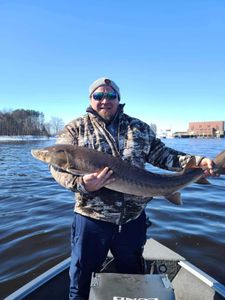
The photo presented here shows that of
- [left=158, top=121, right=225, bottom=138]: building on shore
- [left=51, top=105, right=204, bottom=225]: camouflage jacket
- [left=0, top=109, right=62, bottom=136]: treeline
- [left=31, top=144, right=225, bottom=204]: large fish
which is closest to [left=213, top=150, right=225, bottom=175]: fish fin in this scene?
[left=31, top=144, right=225, bottom=204]: large fish

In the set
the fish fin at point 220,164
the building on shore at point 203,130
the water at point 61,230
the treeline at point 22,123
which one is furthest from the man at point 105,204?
the building on shore at point 203,130

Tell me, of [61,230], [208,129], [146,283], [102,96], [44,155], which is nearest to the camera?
[146,283]

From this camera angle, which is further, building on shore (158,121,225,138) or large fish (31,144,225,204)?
building on shore (158,121,225,138)

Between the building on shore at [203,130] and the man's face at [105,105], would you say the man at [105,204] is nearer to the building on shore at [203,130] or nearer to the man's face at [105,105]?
the man's face at [105,105]

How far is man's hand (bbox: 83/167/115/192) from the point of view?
345 cm

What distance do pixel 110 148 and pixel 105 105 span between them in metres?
0.49

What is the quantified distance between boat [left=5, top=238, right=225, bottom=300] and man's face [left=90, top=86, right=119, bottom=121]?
175 cm

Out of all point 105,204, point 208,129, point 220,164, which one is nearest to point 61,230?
point 105,204

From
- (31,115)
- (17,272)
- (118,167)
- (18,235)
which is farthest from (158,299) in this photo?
(31,115)

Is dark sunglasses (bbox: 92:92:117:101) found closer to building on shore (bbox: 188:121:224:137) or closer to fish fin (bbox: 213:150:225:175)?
fish fin (bbox: 213:150:225:175)

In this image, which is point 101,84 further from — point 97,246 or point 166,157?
point 97,246

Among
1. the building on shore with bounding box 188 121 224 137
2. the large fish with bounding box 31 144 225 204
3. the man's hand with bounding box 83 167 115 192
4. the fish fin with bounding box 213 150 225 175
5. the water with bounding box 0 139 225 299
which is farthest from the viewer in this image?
the building on shore with bounding box 188 121 224 137

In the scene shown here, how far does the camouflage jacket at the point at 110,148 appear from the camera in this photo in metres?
3.78

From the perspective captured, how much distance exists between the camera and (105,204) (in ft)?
12.4
